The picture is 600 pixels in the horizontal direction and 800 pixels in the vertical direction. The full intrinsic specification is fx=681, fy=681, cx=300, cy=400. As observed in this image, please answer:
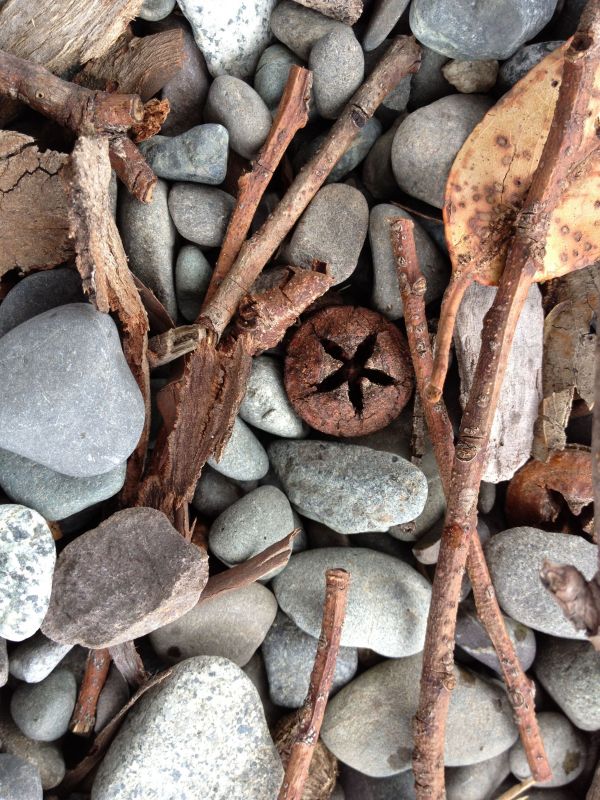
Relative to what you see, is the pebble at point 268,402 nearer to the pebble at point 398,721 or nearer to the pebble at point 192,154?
the pebble at point 192,154

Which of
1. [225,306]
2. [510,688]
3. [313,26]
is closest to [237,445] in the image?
[225,306]

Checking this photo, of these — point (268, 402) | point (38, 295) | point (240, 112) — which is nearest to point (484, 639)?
point (268, 402)

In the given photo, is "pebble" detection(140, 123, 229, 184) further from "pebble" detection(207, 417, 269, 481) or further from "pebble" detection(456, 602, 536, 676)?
"pebble" detection(456, 602, 536, 676)

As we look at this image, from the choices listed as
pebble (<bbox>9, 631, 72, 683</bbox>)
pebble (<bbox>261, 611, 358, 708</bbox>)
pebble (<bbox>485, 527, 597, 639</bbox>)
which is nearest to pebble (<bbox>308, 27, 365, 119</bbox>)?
pebble (<bbox>485, 527, 597, 639</bbox>)

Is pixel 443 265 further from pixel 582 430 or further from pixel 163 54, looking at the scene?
pixel 163 54

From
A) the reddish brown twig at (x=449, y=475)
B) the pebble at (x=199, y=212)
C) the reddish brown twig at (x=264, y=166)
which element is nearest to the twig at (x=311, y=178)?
the reddish brown twig at (x=264, y=166)
